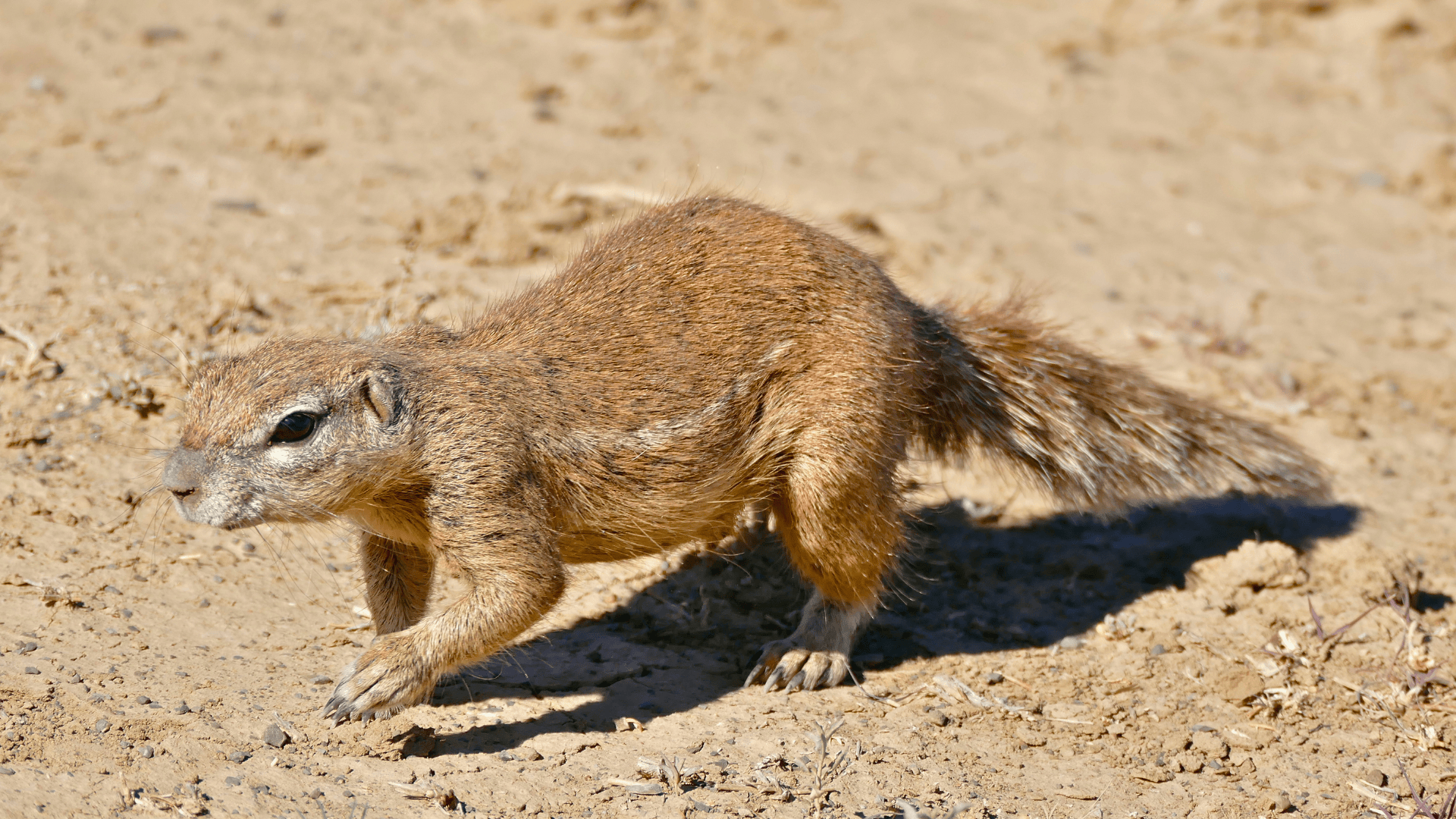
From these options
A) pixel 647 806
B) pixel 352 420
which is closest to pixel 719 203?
pixel 352 420

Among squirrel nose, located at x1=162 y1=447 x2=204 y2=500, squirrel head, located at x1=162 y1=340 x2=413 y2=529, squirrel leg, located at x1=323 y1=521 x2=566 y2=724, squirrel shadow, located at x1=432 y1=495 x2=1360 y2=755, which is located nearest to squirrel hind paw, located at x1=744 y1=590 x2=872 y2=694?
squirrel shadow, located at x1=432 y1=495 x2=1360 y2=755

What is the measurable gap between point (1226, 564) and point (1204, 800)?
5.06ft

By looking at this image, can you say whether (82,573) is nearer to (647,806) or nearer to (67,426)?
(67,426)

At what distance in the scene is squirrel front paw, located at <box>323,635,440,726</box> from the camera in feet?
12.4

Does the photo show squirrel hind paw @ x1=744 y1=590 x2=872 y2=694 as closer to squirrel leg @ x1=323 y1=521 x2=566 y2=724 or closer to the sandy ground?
the sandy ground

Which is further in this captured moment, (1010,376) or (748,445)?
(1010,376)

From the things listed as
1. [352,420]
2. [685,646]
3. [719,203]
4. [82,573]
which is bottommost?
[685,646]

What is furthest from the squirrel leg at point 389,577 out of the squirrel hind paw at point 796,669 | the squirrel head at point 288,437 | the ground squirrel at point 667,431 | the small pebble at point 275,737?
the squirrel hind paw at point 796,669

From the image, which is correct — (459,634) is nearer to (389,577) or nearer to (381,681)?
(381,681)

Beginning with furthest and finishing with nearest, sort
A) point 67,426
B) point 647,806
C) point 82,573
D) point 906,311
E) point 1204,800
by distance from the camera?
1. point 67,426
2. point 906,311
3. point 82,573
4. point 1204,800
5. point 647,806

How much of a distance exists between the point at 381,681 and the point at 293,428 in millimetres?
812

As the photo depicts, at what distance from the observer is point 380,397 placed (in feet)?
12.6

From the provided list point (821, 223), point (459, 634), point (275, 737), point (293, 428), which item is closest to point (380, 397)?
point (293, 428)

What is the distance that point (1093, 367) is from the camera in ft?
17.2
